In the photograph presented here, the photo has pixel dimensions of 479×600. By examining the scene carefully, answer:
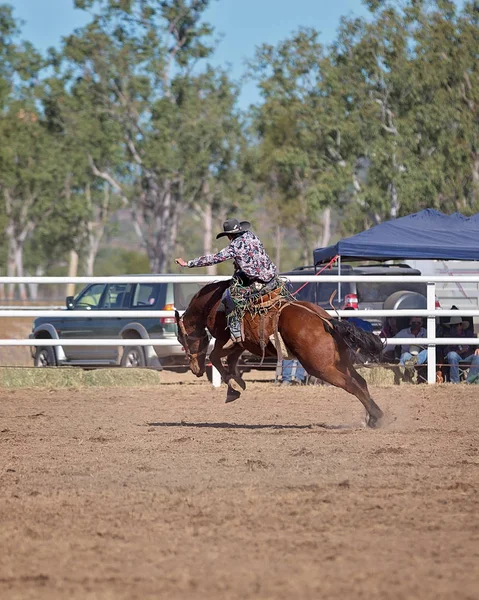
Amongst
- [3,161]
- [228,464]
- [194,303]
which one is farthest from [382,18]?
[228,464]

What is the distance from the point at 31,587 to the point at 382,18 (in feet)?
146

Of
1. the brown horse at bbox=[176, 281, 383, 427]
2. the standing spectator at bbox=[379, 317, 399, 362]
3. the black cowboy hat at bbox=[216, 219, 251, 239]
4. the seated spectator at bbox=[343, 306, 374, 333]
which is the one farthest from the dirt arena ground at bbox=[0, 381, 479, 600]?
the standing spectator at bbox=[379, 317, 399, 362]

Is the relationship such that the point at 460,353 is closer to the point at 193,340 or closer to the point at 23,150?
the point at 193,340

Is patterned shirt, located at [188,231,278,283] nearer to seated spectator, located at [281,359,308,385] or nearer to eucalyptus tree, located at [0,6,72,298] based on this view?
seated spectator, located at [281,359,308,385]

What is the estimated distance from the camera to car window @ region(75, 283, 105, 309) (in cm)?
1734

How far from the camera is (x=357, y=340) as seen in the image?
9.79m

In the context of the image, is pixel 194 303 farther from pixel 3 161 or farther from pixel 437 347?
pixel 3 161

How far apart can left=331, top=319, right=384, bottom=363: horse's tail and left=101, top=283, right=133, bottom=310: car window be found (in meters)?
7.31

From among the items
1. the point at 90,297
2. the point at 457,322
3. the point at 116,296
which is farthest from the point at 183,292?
the point at 457,322

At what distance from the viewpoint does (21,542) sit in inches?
212

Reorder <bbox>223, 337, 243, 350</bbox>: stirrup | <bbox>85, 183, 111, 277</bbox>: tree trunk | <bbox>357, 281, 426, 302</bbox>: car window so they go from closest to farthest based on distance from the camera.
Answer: <bbox>223, 337, 243, 350</bbox>: stirrup < <bbox>357, 281, 426, 302</bbox>: car window < <bbox>85, 183, 111, 277</bbox>: tree trunk

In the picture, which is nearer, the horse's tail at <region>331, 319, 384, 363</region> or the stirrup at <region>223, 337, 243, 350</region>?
the horse's tail at <region>331, 319, 384, 363</region>

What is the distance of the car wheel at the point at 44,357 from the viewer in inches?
713

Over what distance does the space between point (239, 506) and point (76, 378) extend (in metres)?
9.21
